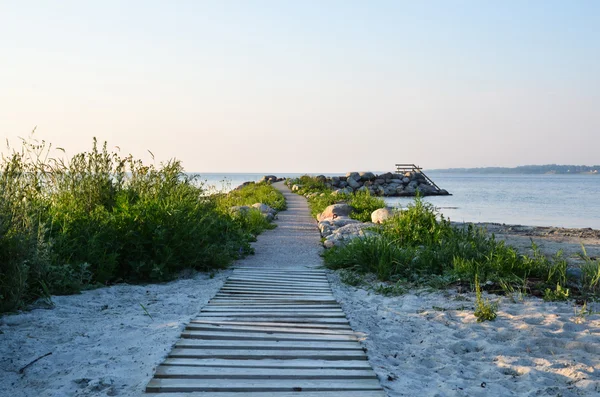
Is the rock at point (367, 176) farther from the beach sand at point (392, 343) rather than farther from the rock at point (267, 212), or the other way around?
the beach sand at point (392, 343)

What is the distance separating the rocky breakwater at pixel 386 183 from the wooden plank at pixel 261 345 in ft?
115

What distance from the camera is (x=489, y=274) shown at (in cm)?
647

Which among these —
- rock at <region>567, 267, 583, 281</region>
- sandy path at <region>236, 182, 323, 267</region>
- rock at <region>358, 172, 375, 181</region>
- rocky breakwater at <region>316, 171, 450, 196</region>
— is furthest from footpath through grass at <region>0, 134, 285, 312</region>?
rock at <region>358, 172, 375, 181</region>

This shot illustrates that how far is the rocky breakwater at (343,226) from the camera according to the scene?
9547mm

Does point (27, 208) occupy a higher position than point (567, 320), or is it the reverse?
point (27, 208)

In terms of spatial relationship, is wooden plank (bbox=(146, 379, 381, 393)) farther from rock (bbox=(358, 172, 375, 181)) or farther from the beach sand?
rock (bbox=(358, 172, 375, 181))

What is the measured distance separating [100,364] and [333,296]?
2.80 metres

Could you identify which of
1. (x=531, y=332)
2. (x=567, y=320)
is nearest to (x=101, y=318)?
(x=531, y=332)

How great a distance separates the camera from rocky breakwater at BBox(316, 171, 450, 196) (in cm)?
4009

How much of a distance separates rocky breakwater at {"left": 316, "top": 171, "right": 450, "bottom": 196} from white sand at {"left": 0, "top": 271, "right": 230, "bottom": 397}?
33677 millimetres

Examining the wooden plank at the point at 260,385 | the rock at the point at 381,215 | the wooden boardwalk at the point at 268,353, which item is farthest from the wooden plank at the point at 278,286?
the rock at the point at 381,215

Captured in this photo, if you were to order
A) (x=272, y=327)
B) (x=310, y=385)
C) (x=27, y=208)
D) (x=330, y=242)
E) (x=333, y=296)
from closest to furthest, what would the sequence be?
(x=310, y=385)
(x=272, y=327)
(x=27, y=208)
(x=333, y=296)
(x=330, y=242)

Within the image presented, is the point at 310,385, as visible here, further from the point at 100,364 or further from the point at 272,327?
the point at 100,364

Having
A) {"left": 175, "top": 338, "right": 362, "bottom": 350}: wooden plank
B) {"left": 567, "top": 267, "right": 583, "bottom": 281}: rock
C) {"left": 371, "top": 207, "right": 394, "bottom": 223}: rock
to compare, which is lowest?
{"left": 175, "top": 338, "right": 362, "bottom": 350}: wooden plank
